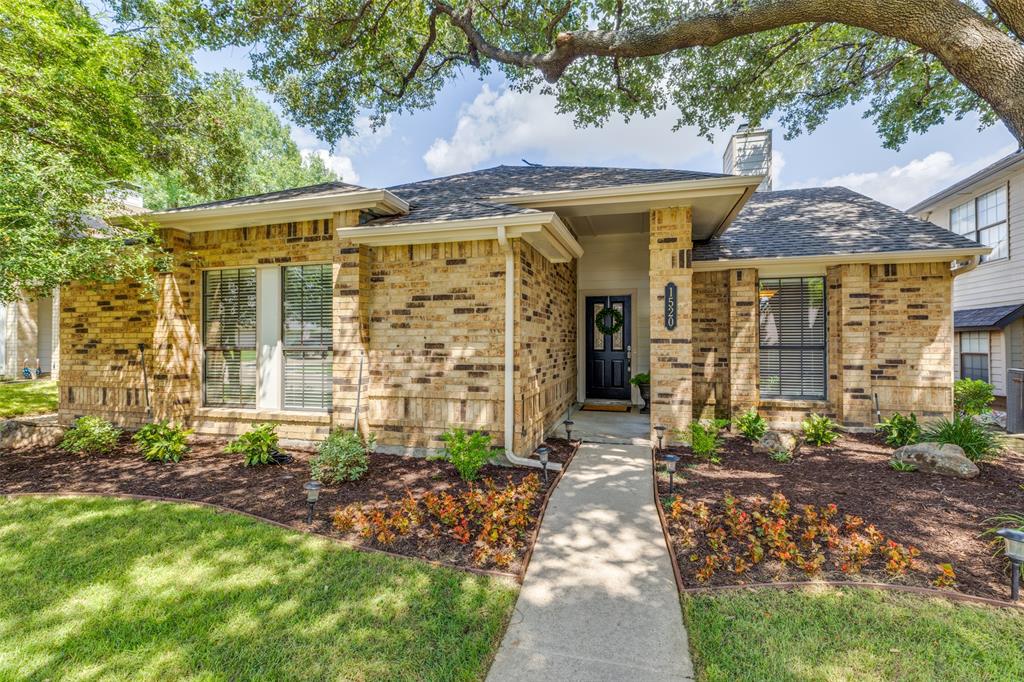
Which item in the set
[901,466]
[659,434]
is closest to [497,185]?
[659,434]

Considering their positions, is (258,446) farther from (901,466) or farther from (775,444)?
(901,466)

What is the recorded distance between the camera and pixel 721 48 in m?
8.62

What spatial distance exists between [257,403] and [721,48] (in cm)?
1102

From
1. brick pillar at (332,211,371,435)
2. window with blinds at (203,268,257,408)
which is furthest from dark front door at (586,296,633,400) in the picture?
window with blinds at (203,268,257,408)

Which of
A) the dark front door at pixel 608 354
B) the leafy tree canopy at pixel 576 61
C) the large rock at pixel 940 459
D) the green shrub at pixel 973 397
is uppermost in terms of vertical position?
the leafy tree canopy at pixel 576 61

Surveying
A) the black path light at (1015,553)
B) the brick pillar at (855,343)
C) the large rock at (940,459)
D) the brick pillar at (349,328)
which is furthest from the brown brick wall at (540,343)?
the brick pillar at (855,343)

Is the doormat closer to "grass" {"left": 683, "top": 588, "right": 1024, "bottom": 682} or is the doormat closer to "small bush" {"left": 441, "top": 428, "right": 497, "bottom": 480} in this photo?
"small bush" {"left": 441, "top": 428, "right": 497, "bottom": 480}

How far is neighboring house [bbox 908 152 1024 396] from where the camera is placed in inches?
A: 360

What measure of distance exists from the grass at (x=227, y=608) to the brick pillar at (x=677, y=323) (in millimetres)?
3970

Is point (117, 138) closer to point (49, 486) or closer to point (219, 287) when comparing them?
point (219, 287)

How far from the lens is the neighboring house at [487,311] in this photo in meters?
5.39

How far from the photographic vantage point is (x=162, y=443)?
17.7ft

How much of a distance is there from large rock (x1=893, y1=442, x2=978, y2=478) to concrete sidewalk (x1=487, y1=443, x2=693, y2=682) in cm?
333

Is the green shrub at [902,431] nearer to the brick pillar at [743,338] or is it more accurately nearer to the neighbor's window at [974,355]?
the brick pillar at [743,338]
